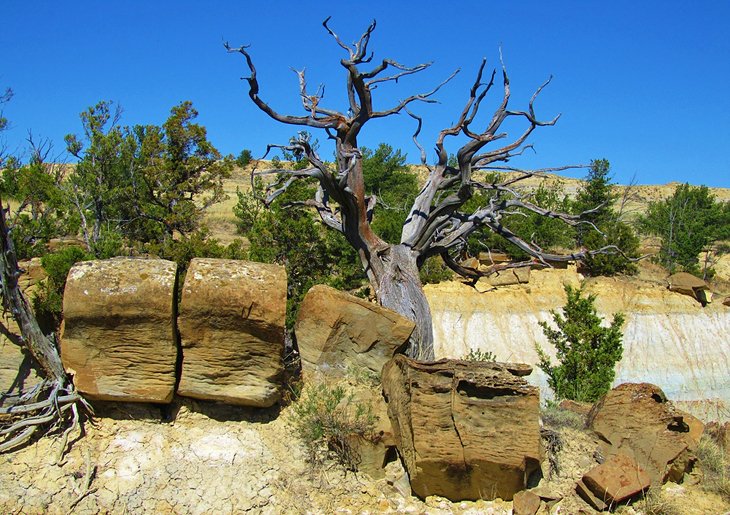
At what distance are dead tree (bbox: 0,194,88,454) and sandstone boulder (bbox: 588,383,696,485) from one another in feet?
18.9

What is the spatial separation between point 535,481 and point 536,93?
20.6ft

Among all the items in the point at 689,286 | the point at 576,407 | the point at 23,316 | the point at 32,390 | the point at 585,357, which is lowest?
the point at 576,407

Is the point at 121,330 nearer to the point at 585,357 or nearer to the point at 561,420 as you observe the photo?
the point at 561,420

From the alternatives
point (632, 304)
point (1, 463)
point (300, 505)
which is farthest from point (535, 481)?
point (632, 304)

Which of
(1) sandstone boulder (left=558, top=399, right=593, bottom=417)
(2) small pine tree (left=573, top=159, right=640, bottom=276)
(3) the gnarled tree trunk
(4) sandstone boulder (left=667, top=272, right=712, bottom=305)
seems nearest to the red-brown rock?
(1) sandstone boulder (left=558, top=399, right=593, bottom=417)

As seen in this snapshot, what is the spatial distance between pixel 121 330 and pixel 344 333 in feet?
8.06

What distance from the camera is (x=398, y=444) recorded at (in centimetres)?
710

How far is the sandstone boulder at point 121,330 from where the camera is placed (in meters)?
6.70

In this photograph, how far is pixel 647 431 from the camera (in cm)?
750

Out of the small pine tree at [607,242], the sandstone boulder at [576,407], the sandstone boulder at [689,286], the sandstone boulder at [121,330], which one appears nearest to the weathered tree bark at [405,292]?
the sandstone boulder at [576,407]

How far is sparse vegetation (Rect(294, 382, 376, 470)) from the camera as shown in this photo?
275 inches

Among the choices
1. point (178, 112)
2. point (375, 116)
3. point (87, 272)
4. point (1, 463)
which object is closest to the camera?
point (1, 463)

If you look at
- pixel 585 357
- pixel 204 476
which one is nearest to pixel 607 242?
pixel 585 357

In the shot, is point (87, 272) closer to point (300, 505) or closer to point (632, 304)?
point (300, 505)
